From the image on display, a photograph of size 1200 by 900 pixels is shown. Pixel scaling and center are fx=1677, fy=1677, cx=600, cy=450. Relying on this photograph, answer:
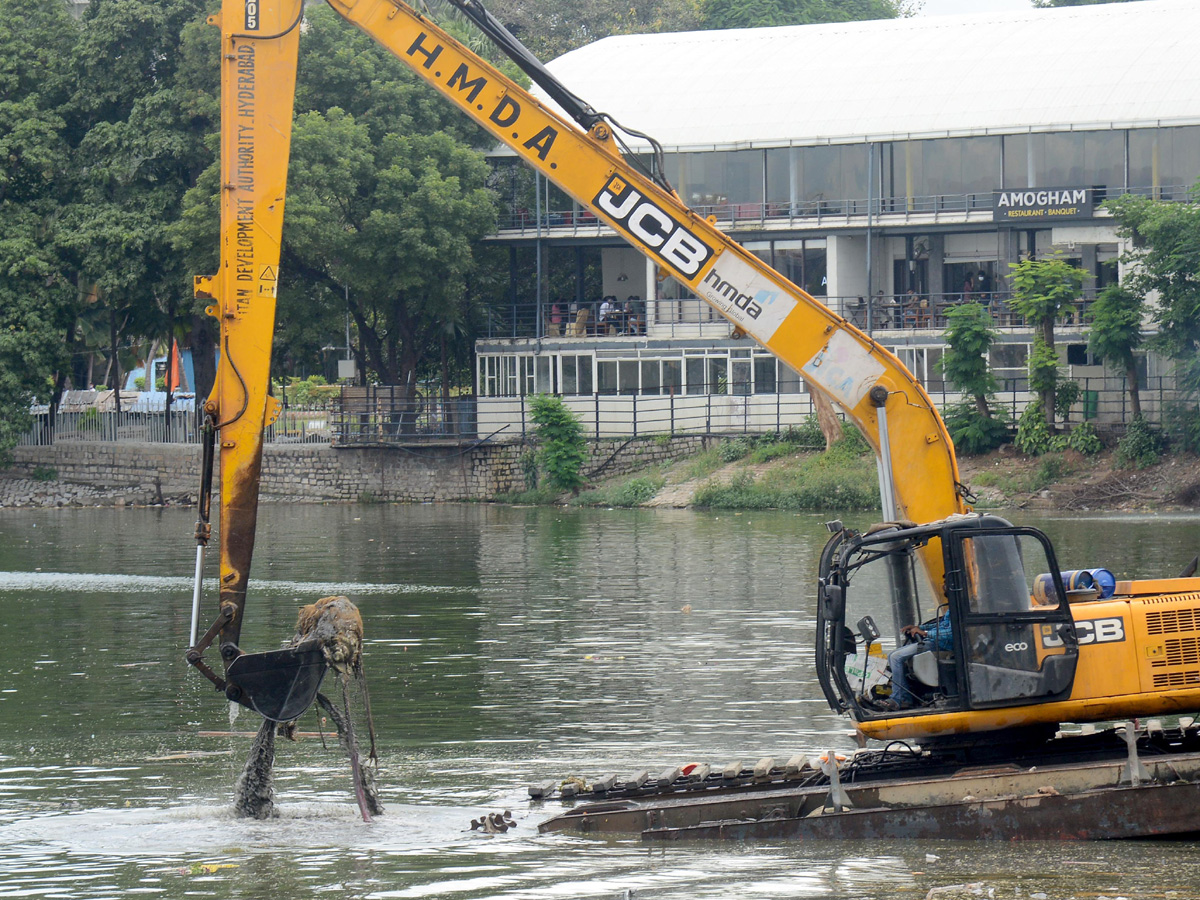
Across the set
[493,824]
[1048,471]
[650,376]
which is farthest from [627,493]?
[493,824]

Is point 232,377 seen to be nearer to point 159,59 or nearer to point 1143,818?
point 1143,818

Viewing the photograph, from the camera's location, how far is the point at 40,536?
4094 centimetres

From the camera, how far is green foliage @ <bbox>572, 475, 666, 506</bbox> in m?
46.3

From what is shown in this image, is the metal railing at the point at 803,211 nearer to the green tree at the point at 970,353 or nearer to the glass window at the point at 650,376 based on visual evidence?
the glass window at the point at 650,376

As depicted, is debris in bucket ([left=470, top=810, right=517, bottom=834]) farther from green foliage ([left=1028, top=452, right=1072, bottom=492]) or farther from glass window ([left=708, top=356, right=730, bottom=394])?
glass window ([left=708, top=356, right=730, bottom=394])

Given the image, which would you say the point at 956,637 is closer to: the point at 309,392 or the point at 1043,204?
the point at 1043,204

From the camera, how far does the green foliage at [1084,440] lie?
143 ft

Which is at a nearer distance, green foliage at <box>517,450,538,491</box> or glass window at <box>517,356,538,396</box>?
green foliage at <box>517,450,538,491</box>

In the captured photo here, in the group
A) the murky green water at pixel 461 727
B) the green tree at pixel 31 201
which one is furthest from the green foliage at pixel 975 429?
the green tree at pixel 31 201

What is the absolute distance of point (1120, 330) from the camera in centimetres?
4397

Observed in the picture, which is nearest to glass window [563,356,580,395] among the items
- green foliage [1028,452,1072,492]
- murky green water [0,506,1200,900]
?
green foliage [1028,452,1072,492]

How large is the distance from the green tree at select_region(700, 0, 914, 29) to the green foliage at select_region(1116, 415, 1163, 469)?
39.8 meters

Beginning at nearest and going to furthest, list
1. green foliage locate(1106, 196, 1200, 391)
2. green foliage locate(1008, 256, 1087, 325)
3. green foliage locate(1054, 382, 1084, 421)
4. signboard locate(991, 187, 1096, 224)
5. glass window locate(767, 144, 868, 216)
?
green foliage locate(1106, 196, 1200, 391), green foliage locate(1008, 256, 1087, 325), green foliage locate(1054, 382, 1084, 421), signboard locate(991, 187, 1096, 224), glass window locate(767, 144, 868, 216)

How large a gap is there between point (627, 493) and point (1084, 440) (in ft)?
A: 40.4
